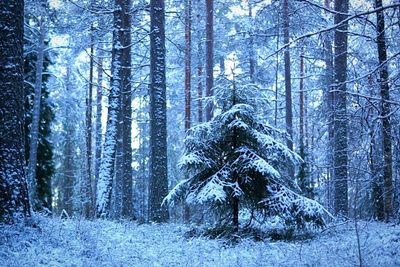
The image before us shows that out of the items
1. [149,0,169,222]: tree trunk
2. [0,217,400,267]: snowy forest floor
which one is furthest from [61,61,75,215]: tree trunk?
[0,217,400,267]: snowy forest floor

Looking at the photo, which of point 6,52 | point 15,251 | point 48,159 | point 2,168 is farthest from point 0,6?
point 48,159

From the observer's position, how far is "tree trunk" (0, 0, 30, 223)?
6.11 m

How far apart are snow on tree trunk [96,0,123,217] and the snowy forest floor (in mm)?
3786

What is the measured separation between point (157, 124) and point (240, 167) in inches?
145

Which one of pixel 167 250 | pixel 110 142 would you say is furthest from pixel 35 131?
pixel 167 250

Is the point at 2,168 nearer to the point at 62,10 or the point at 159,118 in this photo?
the point at 159,118

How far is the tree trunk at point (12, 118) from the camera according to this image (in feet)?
20.0

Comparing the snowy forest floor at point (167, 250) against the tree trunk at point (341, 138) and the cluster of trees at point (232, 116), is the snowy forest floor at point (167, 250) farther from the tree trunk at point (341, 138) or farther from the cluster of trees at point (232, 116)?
the tree trunk at point (341, 138)

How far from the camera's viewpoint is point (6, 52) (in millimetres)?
6430

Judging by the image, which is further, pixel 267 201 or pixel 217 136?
pixel 217 136

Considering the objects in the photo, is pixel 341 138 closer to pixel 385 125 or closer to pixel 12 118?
pixel 385 125

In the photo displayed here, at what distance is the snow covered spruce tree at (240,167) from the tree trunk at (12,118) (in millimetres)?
3469

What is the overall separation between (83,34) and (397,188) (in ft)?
43.5

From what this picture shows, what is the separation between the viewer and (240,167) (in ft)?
28.7
